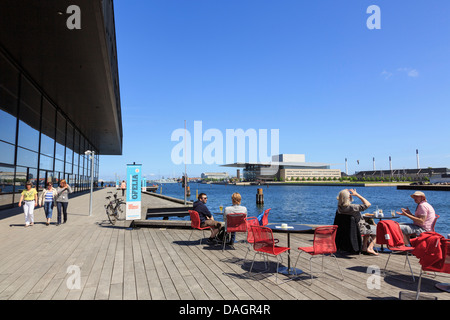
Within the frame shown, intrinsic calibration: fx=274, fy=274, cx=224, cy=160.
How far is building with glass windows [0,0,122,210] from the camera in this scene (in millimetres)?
8758

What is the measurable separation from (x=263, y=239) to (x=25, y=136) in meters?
15.4

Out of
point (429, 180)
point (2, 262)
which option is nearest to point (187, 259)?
point (2, 262)

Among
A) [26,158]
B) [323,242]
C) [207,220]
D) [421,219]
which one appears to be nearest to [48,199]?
[207,220]

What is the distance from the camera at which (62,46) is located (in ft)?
34.6

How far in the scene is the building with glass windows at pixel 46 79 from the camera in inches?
345

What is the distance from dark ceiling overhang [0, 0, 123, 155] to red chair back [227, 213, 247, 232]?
699cm

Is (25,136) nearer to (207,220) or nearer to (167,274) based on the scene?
(207,220)

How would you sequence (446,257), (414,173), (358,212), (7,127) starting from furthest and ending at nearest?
(414,173), (7,127), (358,212), (446,257)

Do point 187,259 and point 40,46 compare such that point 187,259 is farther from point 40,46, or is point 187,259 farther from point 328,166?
point 328,166

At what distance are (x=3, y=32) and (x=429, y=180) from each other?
15061cm

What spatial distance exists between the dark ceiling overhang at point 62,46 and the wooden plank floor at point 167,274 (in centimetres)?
670
